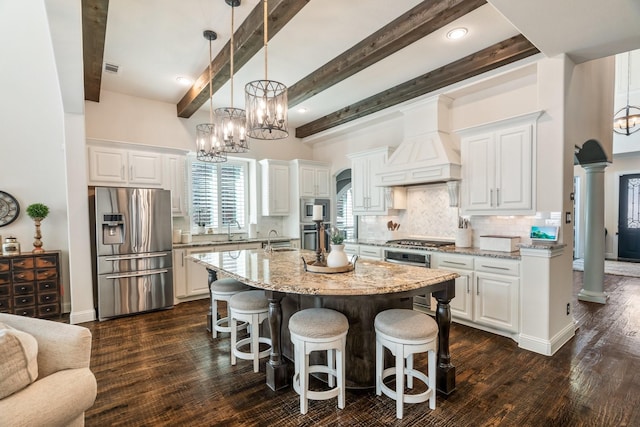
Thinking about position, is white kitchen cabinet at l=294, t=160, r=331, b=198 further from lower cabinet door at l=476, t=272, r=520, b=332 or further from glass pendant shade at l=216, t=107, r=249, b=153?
lower cabinet door at l=476, t=272, r=520, b=332

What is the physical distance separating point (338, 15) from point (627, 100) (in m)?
8.34

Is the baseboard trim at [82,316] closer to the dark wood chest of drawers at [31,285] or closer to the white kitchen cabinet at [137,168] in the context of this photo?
the dark wood chest of drawers at [31,285]

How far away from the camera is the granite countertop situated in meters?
2.01

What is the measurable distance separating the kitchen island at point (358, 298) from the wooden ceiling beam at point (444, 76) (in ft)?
8.05

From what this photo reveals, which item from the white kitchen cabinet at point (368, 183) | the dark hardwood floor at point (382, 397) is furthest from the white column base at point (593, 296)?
the white kitchen cabinet at point (368, 183)

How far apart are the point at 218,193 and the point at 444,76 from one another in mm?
4063

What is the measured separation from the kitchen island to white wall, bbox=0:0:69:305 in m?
3.26

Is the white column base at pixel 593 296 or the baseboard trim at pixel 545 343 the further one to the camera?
the white column base at pixel 593 296

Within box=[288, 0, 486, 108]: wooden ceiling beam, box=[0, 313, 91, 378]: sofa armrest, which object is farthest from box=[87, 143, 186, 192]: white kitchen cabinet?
box=[0, 313, 91, 378]: sofa armrest

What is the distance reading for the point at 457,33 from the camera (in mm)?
3074

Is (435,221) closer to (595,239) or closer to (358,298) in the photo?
(595,239)

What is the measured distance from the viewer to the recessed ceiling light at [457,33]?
301 centimetres

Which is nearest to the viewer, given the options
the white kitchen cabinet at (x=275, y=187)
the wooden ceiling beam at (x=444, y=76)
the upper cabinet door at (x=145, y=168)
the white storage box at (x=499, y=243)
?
the wooden ceiling beam at (x=444, y=76)

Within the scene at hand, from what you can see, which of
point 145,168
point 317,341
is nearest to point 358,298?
point 317,341
